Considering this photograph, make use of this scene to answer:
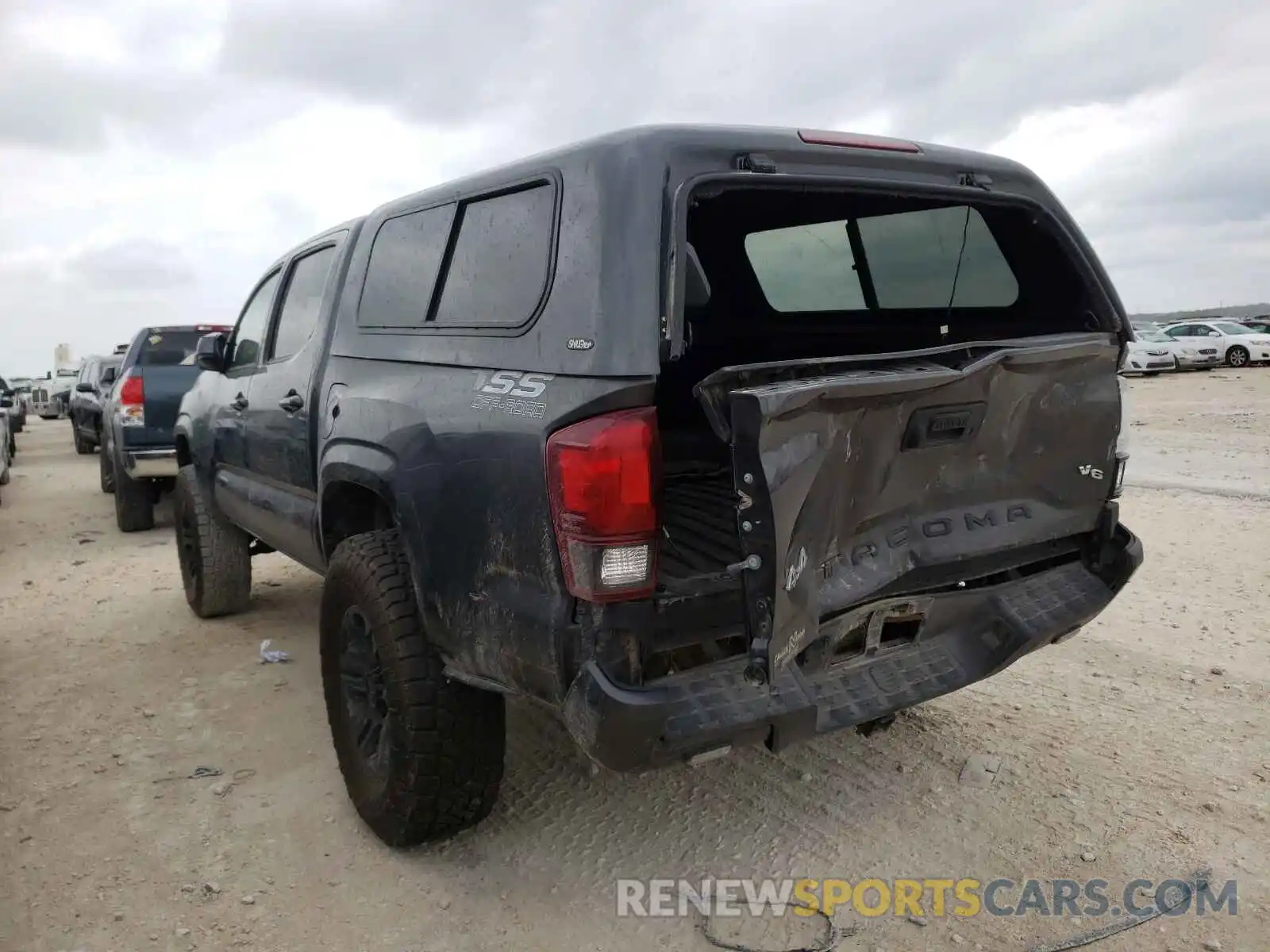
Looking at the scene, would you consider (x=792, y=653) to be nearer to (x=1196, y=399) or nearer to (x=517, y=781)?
(x=517, y=781)

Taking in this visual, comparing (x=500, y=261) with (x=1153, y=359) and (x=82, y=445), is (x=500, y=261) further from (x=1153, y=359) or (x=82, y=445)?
(x=1153, y=359)

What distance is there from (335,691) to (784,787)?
161cm

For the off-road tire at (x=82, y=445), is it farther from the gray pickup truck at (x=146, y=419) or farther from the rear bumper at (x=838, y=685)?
the rear bumper at (x=838, y=685)

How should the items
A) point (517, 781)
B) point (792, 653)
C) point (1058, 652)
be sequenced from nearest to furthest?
Result: point (792, 653) < point (517, 781) < point (1058, 652)

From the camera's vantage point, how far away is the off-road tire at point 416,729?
2.95 meters

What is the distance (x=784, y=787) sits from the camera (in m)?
3.49

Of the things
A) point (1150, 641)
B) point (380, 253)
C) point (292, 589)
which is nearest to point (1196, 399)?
point (1150, 641)

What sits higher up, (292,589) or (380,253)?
(380,253)

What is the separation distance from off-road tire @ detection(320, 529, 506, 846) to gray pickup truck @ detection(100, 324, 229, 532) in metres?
6.04

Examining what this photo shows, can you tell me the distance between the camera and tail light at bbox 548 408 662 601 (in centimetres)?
233

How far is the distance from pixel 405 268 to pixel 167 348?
23.3ft

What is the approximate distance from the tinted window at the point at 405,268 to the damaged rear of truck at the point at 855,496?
919 millimetres

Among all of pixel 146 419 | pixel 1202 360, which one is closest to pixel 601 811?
pixel 146 419

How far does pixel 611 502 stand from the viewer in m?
2.33
